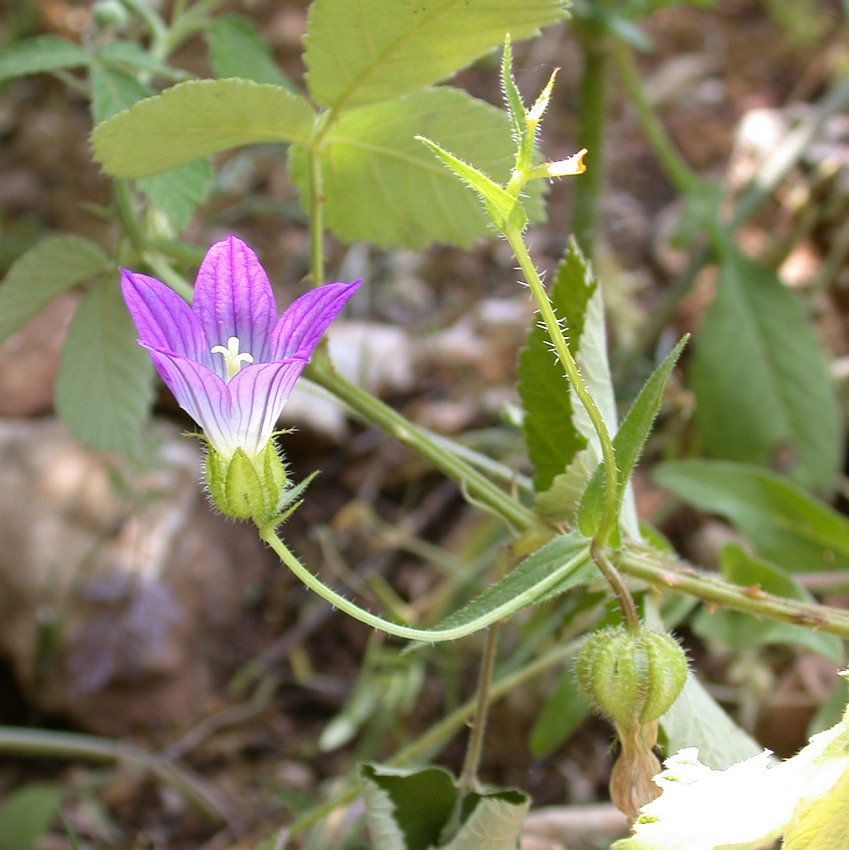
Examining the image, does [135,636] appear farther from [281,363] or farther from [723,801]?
[723,801]

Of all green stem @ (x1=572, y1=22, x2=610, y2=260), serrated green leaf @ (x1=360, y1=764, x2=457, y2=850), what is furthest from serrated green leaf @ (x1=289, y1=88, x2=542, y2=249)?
green stem @ (x1=572, y1=22, x2=610, y2=260)

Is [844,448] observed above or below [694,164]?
below

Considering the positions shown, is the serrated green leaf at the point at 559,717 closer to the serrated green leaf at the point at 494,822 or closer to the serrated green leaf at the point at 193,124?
the serrated green leaf at the point at 494,822

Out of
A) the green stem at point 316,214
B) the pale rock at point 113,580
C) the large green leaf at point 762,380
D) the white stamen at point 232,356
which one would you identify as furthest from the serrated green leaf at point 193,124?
the large green leaf at point 762,380

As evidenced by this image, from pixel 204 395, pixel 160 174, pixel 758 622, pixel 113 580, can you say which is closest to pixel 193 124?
pixel 160 174

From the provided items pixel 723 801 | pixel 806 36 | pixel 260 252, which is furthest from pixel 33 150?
pixel 723 801
